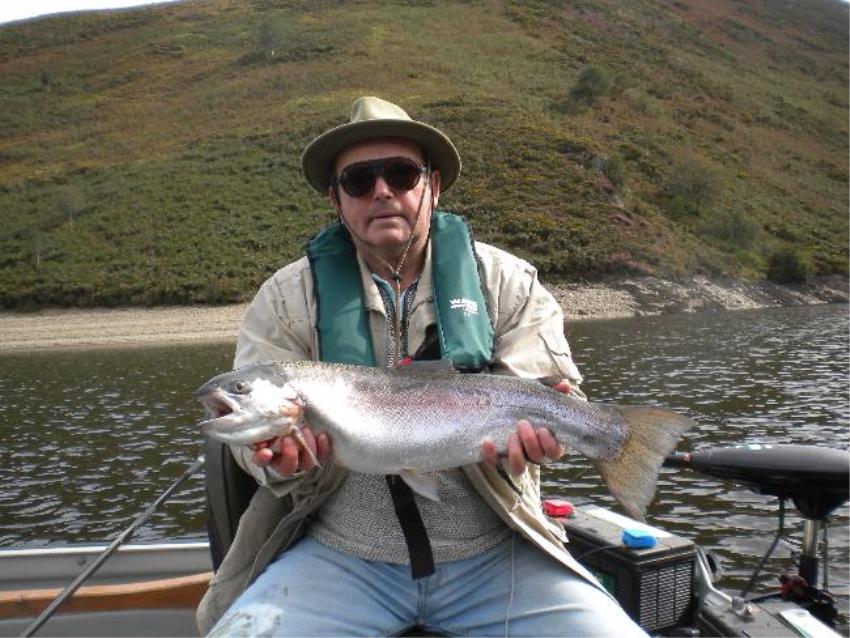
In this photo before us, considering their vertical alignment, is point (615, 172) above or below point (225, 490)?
below

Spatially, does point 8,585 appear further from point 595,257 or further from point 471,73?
point 471,73

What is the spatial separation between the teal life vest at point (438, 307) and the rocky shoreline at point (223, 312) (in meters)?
39.2

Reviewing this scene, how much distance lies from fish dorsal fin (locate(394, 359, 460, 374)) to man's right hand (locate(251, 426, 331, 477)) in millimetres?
495

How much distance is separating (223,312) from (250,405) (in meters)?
45.3

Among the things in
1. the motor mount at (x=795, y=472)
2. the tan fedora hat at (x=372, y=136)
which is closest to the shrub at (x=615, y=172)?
the motor mount at (x=795, y=472)

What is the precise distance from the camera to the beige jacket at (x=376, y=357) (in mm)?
3873

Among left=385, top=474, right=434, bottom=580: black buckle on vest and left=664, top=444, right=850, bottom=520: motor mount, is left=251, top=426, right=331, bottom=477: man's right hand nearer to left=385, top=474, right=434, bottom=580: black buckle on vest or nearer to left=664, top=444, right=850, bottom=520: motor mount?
left=385, top=474, right=434, bottom=580: black buckle on vest

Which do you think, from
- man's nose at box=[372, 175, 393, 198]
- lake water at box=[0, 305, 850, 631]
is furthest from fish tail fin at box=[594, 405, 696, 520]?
lake water at box=[0, 305, 850, 631]

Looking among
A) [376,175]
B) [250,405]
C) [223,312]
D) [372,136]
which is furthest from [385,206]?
[223,312]

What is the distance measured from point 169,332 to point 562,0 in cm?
9374

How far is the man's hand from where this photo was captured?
12.2 feet

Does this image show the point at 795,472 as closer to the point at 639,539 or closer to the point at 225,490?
the point at 639,539

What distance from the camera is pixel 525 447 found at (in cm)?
375

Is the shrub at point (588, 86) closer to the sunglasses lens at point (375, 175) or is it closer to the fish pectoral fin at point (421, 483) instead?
the sunglasses lens at point (375, 175)
